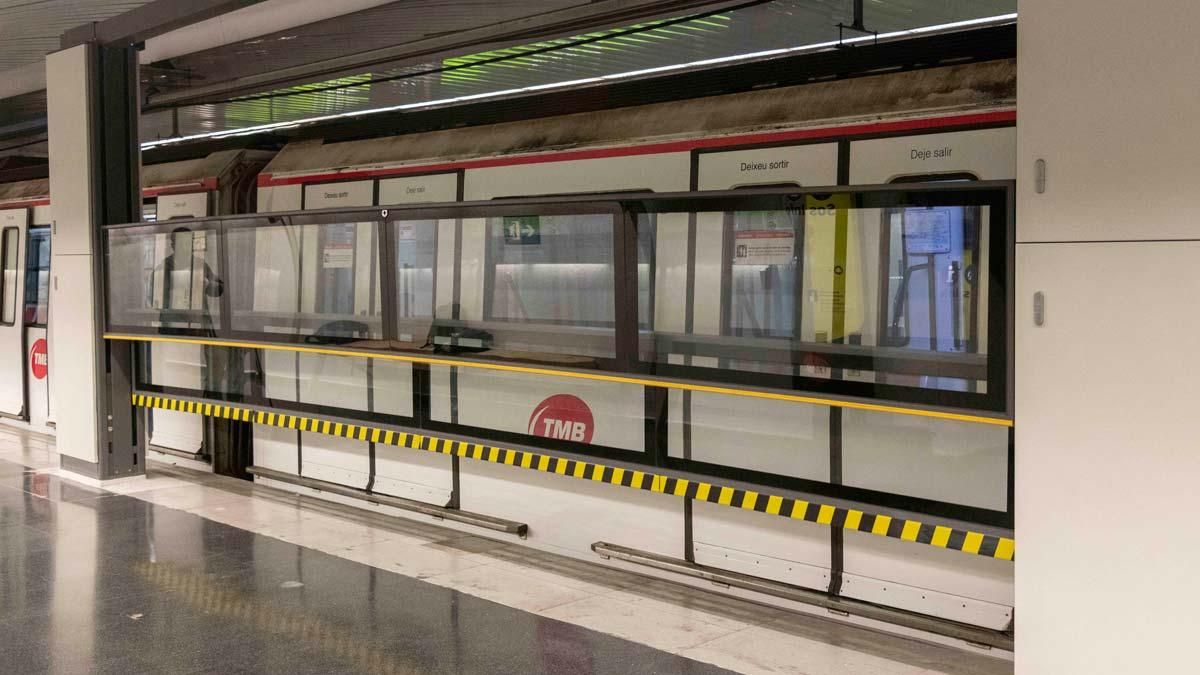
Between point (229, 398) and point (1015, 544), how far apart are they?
6143 mm

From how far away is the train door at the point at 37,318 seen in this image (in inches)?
472

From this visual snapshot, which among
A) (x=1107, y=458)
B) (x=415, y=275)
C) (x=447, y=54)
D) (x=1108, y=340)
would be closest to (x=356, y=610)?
(x=415, y=275)

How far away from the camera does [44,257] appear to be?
1216cm

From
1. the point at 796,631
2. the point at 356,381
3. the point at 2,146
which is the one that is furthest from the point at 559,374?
the point at 2,146

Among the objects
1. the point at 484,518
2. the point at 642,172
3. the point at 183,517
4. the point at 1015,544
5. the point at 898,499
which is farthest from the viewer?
the point at 183,517

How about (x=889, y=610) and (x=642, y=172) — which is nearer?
(x=889, y=610)

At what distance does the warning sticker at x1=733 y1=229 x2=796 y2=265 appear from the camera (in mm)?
4965

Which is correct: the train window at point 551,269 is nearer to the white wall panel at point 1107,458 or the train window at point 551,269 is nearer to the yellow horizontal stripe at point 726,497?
the yellow horizontal stripe at point 726,497

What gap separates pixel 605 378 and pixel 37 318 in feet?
29.6

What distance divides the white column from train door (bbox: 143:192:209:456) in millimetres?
528

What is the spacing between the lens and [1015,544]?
3998 millimetres

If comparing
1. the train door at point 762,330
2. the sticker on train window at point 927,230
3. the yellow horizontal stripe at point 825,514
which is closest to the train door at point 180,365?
the train door at point 762,330

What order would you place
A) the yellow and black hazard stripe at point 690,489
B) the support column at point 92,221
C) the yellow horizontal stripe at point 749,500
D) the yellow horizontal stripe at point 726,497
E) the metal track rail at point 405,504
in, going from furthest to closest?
the support column at point 92,221
the metal track rail at point 405,504
the yellow horizontal stripe at point 726,497
the yellow horizontal stripe at point 749,500
the yellow and black hazard stripe at point 690,489

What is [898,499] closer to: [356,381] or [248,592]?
[248,592]
